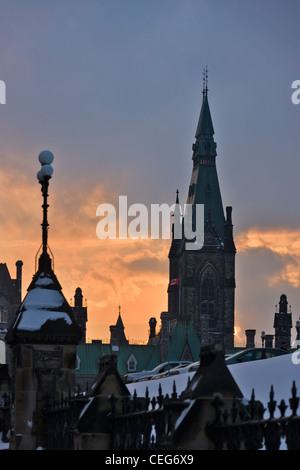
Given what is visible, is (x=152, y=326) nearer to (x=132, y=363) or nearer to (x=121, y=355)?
(x=132, y=363)


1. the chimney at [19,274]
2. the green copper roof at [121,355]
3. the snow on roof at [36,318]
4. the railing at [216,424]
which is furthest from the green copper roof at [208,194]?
the railing at [216,424]

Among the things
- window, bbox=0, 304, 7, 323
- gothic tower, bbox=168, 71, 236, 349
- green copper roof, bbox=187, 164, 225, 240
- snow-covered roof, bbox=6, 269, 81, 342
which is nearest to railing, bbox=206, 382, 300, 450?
snow-covered roof, bbox=6, 269, 81, 342

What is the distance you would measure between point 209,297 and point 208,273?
3.25 m

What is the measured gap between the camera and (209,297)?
141625 mm

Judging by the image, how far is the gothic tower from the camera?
140375mm

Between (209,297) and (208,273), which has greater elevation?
(208,273)

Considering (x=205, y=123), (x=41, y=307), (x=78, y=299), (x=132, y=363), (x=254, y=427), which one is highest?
(x=205, y=123)

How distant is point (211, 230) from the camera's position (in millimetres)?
143250

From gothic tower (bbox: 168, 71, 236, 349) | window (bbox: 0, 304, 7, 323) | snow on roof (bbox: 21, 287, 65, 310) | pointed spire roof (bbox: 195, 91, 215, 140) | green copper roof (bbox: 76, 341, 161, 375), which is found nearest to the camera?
snow on roof (bbox: 21, 287, 65, 310)

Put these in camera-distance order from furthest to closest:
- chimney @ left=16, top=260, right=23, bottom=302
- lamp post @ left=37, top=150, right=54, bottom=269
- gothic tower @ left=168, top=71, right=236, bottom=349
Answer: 1. gothic tower @ left=168, top=71, right=236, bottom=349
2. chimney @ left=16, top=260, right=23, bottom=302
3. lamp post @ left=37, top=150, right=54, bottom=269

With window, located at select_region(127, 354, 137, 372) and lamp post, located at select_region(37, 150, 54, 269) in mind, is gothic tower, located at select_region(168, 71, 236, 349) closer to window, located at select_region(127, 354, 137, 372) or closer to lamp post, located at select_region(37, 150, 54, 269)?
window, located at select_region(127, 354, 137, 372)

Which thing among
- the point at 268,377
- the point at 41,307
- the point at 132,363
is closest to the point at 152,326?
the point at 132,363

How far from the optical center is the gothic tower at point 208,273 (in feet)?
461
